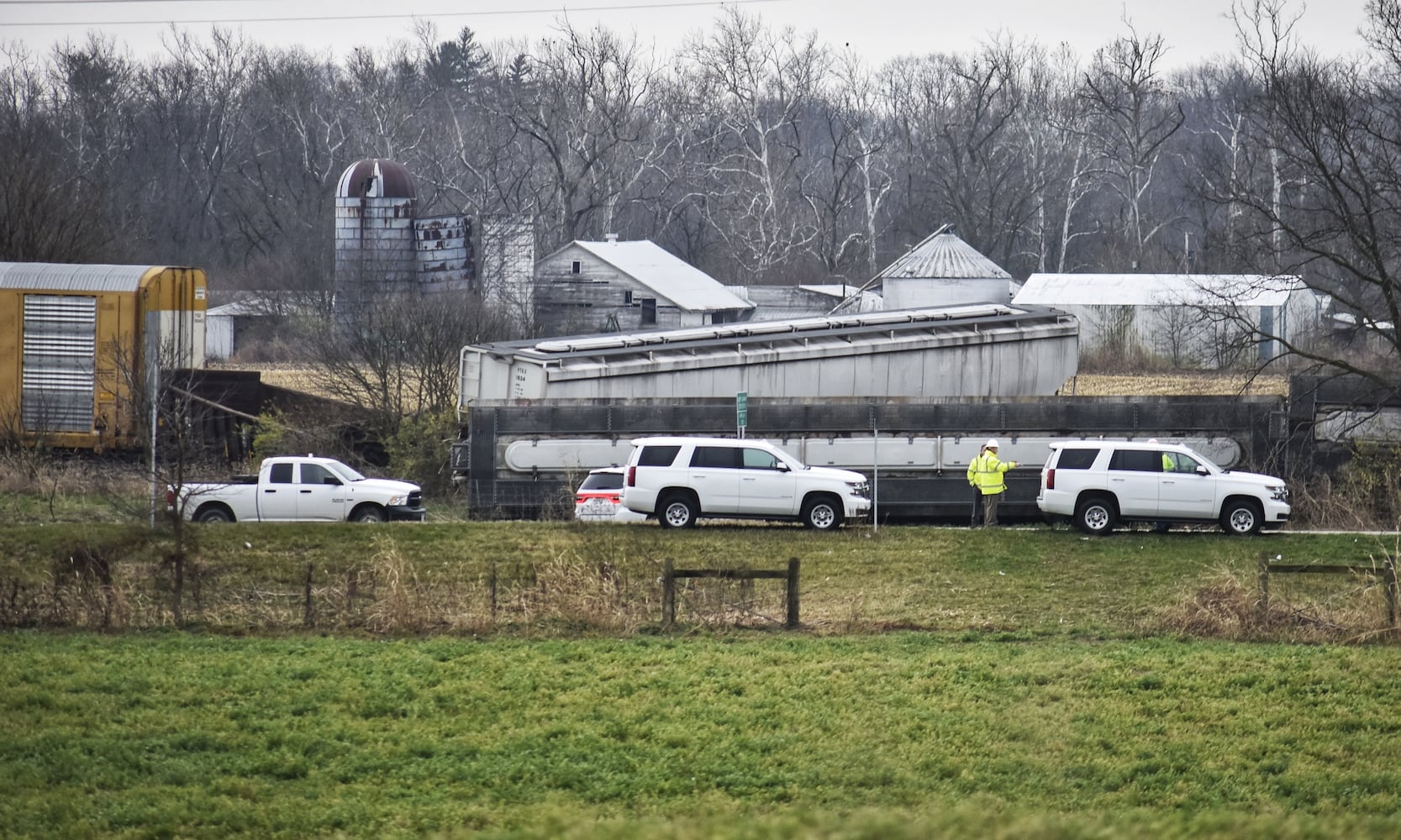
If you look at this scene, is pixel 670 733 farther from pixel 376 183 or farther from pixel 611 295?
pixel 611 295

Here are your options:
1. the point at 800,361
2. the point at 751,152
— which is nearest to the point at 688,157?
the point at 751,152

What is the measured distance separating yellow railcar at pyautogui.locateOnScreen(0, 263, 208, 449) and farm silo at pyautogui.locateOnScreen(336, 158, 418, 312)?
2936 cm

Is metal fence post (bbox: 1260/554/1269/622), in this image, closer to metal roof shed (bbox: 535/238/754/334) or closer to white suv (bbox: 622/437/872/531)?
white suv (bbox: 622/437/872/531)

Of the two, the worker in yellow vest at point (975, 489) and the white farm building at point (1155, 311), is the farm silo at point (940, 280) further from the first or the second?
the worker in yellow vest at point (975, 489)

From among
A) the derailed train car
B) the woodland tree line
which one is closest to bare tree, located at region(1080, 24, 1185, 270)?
the woodland tree line

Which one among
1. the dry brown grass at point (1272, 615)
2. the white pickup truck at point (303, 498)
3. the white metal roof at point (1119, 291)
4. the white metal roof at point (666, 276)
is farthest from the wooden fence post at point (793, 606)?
the white metal roof at point (666, 276)

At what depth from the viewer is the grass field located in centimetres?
A: 933

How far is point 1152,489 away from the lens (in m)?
23.8

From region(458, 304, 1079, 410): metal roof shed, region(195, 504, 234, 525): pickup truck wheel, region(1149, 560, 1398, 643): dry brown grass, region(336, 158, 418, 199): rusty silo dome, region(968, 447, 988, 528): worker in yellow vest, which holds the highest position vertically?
region(336, 158, 418, 199): rusty silo dome

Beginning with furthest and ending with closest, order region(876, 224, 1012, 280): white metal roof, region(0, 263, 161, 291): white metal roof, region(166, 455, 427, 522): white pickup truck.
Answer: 1. region(876, 224, 1012, 280): white metal roof
2. region(0, 263, 161, 291): white metal roof
3. region(166, 455, 427, 522): white pickup truck

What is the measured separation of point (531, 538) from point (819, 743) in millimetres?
11601

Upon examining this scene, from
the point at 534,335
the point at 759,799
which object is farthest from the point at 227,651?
the point at 534,335

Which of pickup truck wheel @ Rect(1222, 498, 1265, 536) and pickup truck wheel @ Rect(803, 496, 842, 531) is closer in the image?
pickup truck wheel @ Rect(1222, 498, 1265, 536)

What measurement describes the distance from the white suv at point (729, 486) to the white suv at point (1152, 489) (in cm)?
359
